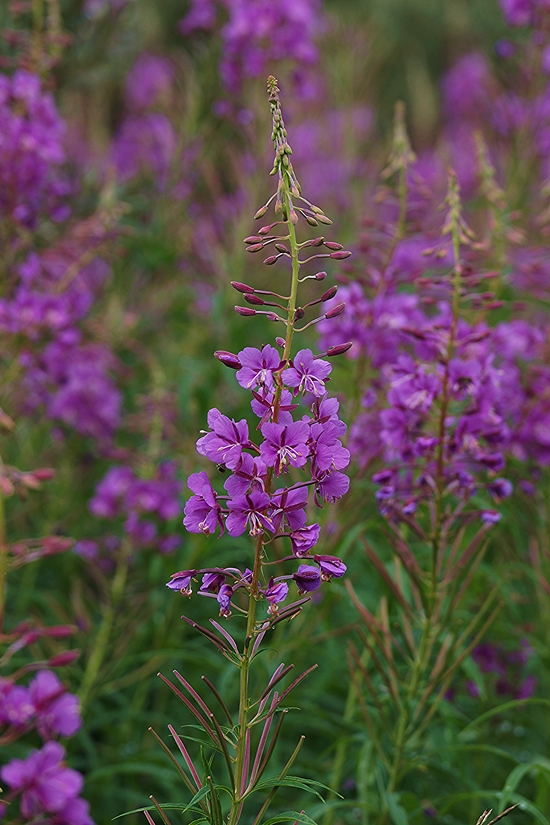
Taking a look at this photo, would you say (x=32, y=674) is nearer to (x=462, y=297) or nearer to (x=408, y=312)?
(x=408, y=312)

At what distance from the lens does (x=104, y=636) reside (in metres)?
2.77

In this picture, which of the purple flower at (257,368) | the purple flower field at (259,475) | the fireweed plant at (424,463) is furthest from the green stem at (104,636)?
the purple flower at (257,368)

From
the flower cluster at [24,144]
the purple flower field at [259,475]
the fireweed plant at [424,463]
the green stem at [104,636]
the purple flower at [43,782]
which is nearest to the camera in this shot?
the purple flower field at [259,475]

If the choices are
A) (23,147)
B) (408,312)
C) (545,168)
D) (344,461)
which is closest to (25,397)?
(23,147)

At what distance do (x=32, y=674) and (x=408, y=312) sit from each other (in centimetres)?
204

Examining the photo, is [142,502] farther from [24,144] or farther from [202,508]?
[202,508]

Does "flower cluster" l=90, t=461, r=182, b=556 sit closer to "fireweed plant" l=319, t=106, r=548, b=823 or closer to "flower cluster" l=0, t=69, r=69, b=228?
"fireweed plant" l=319, t=106, r=548, b=823

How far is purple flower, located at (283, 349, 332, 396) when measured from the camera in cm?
129

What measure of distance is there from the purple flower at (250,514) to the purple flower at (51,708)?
2.89 ft

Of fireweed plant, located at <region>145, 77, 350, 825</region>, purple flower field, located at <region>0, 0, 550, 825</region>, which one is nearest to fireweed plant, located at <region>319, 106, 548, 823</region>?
purple flower field, located at <region>0, 0, 550, 825</region>

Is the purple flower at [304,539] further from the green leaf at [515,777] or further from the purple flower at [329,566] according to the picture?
the green leaf at [515,777]

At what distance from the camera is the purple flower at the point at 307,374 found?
1.29 metres

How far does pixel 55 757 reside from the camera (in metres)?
1.86

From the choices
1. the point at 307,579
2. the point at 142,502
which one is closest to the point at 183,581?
the point at 307,579
